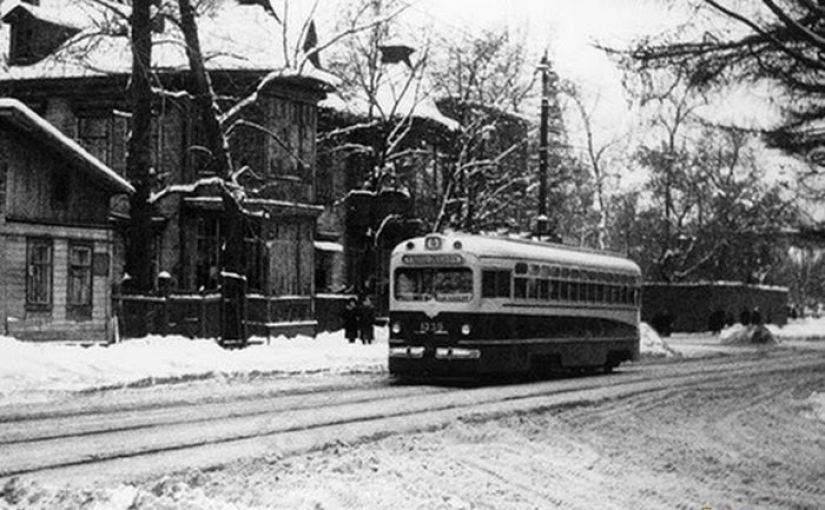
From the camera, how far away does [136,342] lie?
27.0 metres

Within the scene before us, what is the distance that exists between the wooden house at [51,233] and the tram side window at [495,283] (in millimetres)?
11123

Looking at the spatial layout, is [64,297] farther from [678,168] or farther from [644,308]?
[678,168]

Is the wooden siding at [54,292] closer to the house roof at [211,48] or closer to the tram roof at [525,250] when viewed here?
the house roof at [211,48]

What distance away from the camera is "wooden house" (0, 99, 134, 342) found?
92.1ft

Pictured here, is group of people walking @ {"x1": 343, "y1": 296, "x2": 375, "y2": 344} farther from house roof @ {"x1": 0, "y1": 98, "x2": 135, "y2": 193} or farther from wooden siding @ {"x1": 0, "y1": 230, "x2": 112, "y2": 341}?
house roof @ {"x1": 0, "y1": 98, "x2": 135, "y2": 193}

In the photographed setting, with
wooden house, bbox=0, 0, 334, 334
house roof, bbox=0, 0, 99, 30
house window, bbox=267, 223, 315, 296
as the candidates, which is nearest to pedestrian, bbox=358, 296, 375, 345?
wooden house, bbox=0, 0, 334, 334

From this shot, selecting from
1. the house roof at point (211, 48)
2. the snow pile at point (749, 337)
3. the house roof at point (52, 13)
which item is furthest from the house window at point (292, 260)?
the snow pile at point (749, 337)

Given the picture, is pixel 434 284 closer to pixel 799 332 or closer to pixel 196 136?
pixel 196 136

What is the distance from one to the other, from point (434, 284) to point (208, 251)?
18.7m

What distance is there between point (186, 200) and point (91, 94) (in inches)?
201

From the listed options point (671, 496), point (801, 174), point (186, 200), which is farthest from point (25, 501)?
point (186, 200)

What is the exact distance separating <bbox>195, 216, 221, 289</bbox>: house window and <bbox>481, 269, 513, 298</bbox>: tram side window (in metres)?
18.9

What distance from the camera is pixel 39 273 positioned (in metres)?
29.3

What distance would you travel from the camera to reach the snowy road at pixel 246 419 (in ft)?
39.7
